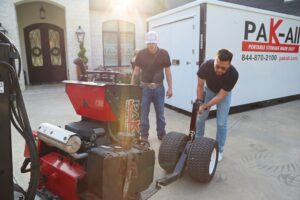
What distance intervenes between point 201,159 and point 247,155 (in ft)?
3.81

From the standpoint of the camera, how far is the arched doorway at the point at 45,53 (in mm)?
9602

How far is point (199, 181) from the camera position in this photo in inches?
100

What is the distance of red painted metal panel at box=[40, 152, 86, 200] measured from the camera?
1.73m

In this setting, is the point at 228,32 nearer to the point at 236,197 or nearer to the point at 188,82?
the point at 188,82

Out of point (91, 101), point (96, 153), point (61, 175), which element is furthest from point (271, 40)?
point (61, 175)

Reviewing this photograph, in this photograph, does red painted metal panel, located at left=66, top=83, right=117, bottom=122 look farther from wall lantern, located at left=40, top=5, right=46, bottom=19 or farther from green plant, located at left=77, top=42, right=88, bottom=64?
wall lantern, located at left=40, top=5, right=46, bottom=19

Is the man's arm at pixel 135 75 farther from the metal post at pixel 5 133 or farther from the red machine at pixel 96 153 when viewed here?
the metal post at pixel 5 133

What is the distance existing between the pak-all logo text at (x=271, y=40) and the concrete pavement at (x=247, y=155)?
4.35 feet

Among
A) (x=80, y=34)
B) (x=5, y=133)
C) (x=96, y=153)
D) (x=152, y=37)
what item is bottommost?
(x=96, y=153)

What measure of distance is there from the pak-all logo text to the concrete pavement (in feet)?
4.35

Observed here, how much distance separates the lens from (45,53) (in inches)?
391

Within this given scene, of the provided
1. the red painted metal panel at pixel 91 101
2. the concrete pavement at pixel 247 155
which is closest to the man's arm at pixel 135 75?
the concrete pavement at pixel 247 155

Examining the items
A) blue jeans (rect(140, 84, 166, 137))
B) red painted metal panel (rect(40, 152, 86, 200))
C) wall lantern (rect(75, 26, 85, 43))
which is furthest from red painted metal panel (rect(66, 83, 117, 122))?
wall lantern (rect(75, 26, 85, 43))

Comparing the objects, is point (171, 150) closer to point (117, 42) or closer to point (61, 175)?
point (61, 175)
